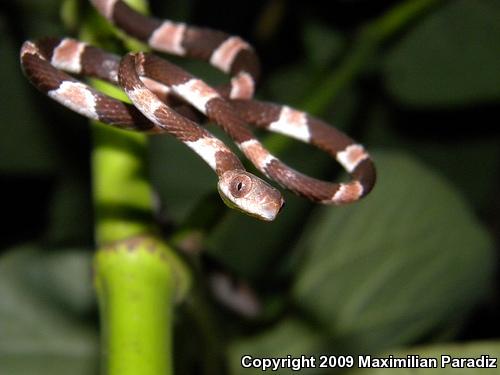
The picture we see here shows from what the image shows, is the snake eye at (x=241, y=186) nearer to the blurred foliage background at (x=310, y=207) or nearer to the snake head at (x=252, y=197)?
the snake head at (x=252, y=197)

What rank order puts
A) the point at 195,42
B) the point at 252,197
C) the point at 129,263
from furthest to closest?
1. the point at 195,42
2. the point at 129,263
3. the point at 252,197

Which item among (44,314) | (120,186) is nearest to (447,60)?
(120,186)

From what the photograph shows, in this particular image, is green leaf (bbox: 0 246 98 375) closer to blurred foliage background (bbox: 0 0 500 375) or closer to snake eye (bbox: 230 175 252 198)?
blurred foliage background (bbox: 0 0 500 375)

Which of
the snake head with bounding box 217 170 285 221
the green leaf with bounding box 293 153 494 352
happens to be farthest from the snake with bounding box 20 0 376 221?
the green leaf with bounding box 293 153 494 352

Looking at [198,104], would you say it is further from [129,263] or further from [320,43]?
[320,43]

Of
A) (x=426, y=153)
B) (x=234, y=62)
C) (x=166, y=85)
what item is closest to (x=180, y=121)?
(x=166, y=85)

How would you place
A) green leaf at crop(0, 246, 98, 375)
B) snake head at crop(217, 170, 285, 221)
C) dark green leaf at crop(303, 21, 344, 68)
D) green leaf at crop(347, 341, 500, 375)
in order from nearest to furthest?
snake head at crop(217, 170, 285, 221) < green leaf at crop(347, 341, 500, 375) < green leaf at crop(0, 246, 98, 375) < dark green leaf at crop(303, 21, 344, 68)

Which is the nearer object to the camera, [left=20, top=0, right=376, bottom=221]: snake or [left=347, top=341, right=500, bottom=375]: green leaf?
[left=20, top=0, right=376, bottom=221]: snake
